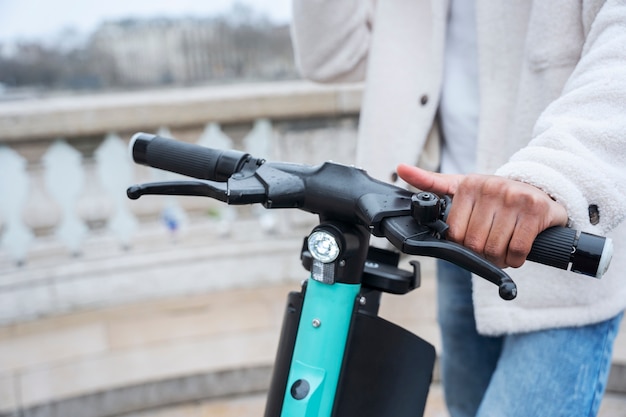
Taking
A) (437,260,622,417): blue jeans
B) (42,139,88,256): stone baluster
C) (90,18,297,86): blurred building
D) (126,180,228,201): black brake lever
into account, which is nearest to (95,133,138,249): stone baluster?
(42,139,88,256): stone baluster

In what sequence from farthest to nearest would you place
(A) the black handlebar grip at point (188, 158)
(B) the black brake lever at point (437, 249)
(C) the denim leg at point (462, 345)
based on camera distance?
1. (C) the denim leg at point (462, 345)
2. (A) the black handlebar grip at point (188, 158)
3. (B) the black brake lever at point (437, 249)

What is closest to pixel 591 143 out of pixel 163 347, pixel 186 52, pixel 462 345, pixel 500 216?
pixel 500 216

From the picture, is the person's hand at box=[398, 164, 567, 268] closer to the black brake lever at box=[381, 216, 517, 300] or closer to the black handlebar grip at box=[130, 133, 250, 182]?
the black brake lever at box=[381, 216, 517, 300]

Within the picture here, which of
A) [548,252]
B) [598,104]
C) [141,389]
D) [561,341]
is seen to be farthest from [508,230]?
[141,389]

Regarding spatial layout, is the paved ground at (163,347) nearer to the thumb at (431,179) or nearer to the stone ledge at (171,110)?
the stone ledge at (171,110)

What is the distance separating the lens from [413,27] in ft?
3.88

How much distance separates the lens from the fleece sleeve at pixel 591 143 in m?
0.66

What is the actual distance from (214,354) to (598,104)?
196 centimetres

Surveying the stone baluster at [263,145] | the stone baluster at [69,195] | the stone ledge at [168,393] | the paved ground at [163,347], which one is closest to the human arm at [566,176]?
the paved ground at [163,347]

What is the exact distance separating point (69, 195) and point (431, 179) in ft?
8.95

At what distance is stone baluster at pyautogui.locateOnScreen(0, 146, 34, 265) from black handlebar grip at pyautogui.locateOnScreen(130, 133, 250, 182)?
2.35 m

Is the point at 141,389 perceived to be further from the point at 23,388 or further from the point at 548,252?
the point at 548,252

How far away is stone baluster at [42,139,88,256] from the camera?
2943 mm

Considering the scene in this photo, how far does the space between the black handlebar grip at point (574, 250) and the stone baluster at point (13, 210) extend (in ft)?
9.17
